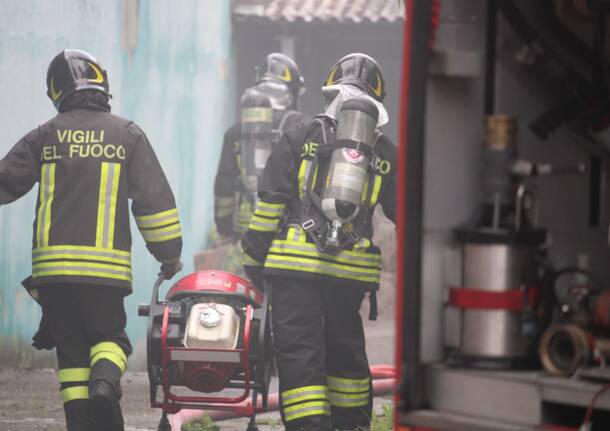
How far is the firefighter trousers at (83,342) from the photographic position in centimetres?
717

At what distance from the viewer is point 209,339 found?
Result: 270 inches

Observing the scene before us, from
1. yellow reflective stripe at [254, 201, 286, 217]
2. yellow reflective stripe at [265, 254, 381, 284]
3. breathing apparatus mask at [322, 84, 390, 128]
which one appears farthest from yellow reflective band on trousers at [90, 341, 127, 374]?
breathing apparatus mask at [322, 84, 390, 128]

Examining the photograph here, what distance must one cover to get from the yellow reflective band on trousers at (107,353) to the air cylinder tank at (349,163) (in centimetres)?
121

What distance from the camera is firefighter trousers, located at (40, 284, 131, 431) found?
7168 mm

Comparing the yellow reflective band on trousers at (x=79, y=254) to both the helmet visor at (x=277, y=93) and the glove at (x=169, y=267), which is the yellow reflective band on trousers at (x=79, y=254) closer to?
the glove at (x=169, y=267)

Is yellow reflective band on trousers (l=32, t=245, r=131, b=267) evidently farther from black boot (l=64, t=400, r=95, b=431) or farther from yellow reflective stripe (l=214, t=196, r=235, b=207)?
yellow reflective stripe (l=214, t=196, r=235, b=207)

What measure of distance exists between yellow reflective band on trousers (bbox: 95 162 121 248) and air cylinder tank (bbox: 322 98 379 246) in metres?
1.08

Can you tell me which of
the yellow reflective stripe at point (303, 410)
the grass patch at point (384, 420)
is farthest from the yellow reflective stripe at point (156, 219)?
the grass patch at point (384, 420)

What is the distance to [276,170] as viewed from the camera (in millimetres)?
7090

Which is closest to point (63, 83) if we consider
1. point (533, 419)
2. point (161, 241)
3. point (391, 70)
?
point (161, 241)

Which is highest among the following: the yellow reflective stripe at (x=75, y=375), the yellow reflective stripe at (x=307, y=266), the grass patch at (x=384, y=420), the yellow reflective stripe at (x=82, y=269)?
the yellow reflective stripe at (x=307, y=266)

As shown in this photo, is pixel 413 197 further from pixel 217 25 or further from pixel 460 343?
pixel 217 25

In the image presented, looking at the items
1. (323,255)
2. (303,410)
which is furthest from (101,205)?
(303,410)

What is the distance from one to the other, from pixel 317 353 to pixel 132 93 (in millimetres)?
4750
